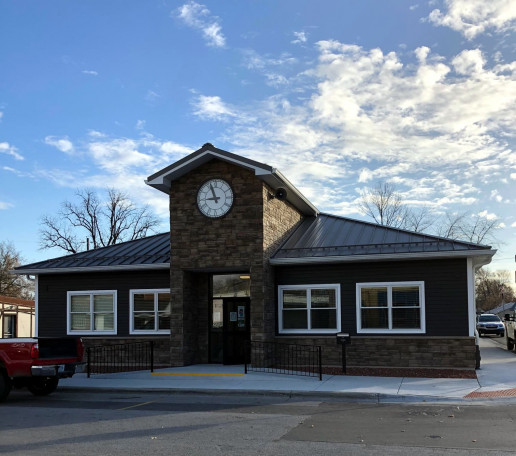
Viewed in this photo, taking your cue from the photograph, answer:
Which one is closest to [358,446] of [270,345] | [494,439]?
[494,439]

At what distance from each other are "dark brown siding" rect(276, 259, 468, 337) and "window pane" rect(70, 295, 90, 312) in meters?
7.76

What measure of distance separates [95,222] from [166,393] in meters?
46.3

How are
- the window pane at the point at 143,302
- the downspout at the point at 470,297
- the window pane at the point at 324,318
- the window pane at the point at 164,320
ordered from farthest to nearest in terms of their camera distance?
the window pane at the point at 143,302 < the window pane at the point at 164,320 < the window pane at the point at 324,318 < the downspout at the point at 470,297

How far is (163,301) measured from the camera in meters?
19.8

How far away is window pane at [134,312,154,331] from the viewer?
65.1ft

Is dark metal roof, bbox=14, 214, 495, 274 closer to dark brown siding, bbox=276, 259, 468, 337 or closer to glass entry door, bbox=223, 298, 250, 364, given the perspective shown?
dark brown siding, bbox=276, 259, 468, 337

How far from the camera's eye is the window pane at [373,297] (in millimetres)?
17922

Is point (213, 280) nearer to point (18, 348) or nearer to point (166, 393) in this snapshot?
point (166, 393)

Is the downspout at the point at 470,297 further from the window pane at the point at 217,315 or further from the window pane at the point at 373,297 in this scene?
the window pane at the point at 217,315

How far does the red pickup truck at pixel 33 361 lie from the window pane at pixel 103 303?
243 inches

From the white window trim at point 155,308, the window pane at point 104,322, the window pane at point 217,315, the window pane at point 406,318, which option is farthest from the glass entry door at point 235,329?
the window pane at point 406,318

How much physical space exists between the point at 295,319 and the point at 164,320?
4.39 metres

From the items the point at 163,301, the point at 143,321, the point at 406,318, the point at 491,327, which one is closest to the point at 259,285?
the point at 163,301

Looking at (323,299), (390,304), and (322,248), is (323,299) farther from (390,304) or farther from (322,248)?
(390,304)
